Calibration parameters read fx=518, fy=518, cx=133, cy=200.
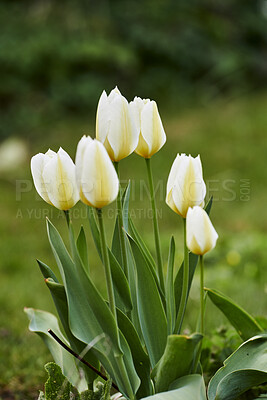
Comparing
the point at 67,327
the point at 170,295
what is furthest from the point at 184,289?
the point at 67,327

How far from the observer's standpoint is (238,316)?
1.53 meters

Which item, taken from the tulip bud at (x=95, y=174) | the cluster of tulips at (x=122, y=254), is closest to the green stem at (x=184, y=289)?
the cluster of tulips at (x=122, y=254)

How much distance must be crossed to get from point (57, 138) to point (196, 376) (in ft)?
21.2

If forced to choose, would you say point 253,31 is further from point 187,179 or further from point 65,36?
point 187,179

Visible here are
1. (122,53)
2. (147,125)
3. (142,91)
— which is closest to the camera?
(147,125)

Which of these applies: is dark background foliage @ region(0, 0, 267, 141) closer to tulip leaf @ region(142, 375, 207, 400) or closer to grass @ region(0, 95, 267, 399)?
grass @ region(0, 95, 267, 399)

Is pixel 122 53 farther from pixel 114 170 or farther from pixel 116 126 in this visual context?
pixel 114 170

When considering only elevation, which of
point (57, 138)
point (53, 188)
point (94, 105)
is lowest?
point (53, 188)

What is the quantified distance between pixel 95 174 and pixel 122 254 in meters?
0.38

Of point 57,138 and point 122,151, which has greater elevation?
point 57,138

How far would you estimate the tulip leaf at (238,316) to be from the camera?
146 cm

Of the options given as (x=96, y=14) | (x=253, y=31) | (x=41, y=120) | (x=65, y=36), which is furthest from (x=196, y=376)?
(x=253, y=31)

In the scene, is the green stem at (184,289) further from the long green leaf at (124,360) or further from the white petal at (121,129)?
the white petal at (121,129)

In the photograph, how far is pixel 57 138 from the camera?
7.49m
